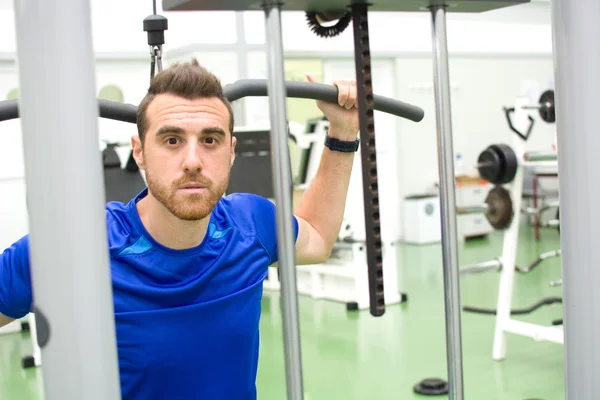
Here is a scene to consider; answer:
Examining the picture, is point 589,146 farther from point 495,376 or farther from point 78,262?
point 495,376

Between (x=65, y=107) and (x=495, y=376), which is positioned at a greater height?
(x=65, y=107)

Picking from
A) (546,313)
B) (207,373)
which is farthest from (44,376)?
(546,313)

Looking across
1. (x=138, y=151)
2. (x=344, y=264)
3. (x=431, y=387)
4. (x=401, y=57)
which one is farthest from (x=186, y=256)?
(x=401, y=57)

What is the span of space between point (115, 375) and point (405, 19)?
27.1 ft

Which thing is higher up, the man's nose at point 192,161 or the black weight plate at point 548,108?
the black weight plate at point 548,108

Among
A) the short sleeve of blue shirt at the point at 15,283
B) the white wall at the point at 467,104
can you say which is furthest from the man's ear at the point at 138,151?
the white wall at the point at 467,104

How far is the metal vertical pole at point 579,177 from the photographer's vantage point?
71 cm

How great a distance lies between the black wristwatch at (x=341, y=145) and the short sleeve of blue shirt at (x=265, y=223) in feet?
0.76

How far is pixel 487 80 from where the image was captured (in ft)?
29.6

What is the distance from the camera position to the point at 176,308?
1404mm

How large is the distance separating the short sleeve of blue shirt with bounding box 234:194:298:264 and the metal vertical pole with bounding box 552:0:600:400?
939mm

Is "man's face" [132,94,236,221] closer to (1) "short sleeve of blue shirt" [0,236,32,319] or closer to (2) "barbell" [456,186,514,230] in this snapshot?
(1) "short sleeve of blue shirt" [0,236,32,319]

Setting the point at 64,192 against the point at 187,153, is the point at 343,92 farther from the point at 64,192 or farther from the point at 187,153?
the point at 64,192

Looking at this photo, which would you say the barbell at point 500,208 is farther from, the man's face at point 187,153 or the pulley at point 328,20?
the pulley at point 328,20
